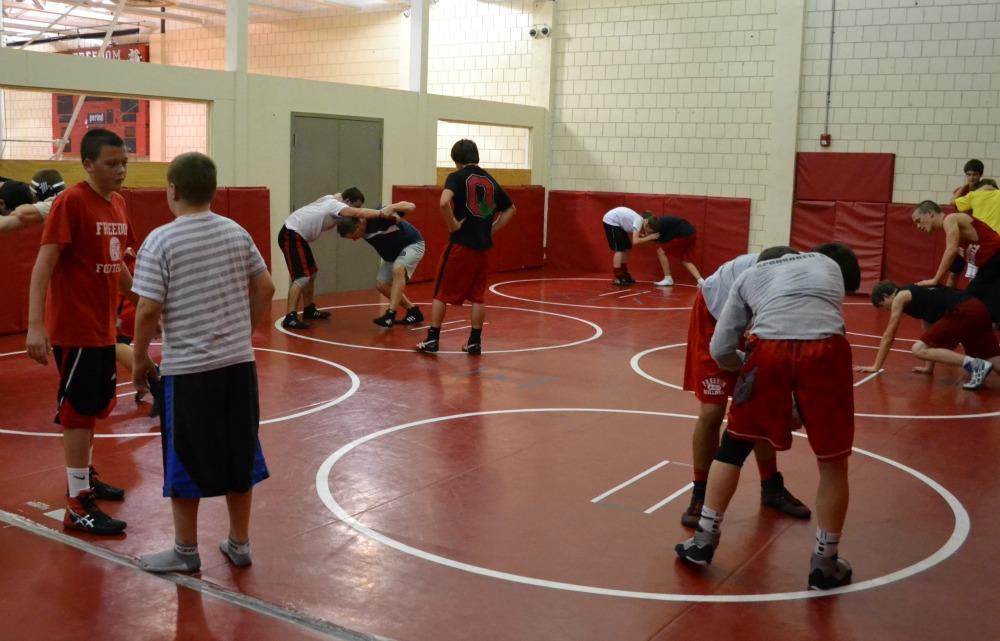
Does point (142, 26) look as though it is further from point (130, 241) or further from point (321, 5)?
point (130, 241)

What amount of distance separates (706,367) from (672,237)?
11548 millimetres

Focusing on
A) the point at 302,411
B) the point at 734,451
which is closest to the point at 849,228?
the point at 302,411

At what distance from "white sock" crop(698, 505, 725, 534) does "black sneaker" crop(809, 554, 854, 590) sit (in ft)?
1.43

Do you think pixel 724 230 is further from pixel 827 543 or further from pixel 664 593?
pixel 664 593

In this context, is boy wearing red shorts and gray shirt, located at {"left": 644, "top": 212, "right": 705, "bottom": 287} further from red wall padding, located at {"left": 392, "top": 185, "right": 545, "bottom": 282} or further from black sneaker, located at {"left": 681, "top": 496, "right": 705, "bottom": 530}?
black sneaker, located at {"left": 681, "top": 496, "right": 705, "bottom": 530}

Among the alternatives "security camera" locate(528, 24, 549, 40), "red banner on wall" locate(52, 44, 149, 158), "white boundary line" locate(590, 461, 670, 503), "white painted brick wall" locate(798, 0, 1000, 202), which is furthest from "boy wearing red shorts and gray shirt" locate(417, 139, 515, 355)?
"red banner on wall" locate(52, 44, 149, 158)

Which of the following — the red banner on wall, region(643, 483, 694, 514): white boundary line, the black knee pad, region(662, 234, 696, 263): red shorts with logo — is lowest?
region(643, 483, 694, 514): white boundary line

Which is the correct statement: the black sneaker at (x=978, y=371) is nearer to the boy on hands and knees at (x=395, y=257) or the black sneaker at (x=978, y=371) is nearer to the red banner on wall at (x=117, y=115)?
the boy on hands and knees at (x=395, y=257)

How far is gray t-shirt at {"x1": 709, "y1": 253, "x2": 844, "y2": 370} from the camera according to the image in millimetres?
4305

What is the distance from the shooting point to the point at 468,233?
31.8 ft

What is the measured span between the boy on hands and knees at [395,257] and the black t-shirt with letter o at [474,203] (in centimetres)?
180

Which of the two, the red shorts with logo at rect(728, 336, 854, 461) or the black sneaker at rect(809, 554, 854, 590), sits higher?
the red shorts with logo at rect(728, 336, 854, 461)

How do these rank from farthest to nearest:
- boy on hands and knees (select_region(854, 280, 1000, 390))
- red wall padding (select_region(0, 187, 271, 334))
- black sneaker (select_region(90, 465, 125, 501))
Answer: red wall padding (select_region(0, 187, 271, 334)), boy on hands and knees (select_region(854, 280, 1000, 390)), black sneaker (select_region(90, 465, 125, 501))

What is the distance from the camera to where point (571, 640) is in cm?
388
